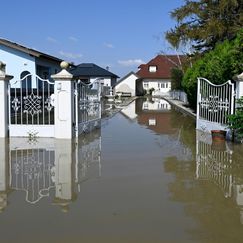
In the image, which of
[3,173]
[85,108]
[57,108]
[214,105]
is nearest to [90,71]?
[85,108]

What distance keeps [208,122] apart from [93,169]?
6.91 metres

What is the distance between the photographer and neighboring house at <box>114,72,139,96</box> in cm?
6209

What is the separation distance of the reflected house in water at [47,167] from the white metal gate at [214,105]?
14.0 feet

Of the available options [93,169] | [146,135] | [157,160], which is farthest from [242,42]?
[93,169]

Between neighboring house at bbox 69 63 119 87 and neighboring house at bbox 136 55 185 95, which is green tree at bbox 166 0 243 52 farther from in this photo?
neighboring house at bbox 136 55 185 95

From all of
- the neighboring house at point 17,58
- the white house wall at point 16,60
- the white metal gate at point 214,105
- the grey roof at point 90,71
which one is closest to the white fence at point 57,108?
the white metal gate at point 214,105

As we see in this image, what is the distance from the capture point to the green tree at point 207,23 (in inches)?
962

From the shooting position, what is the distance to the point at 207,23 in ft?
84.1

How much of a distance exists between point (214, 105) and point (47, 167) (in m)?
7.27

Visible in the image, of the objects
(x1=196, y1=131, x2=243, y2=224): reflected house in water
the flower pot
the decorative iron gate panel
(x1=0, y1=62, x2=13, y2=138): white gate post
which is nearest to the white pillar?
(x1=0, y1=62, x2=13, y2=138): white gate post

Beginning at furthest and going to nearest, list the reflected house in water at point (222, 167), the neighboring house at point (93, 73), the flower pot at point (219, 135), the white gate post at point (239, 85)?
the neighboring house at point (93, 73), the flower pot at point (219, 135), the white gate post at point (239, 85), the reflected house in water at point (222, 167)

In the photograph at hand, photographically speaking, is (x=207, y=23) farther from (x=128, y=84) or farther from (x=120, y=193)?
(x=128, y=84)

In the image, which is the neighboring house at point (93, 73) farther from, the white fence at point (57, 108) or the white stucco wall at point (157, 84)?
the white fence at point (57, 108)

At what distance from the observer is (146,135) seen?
13008mm
